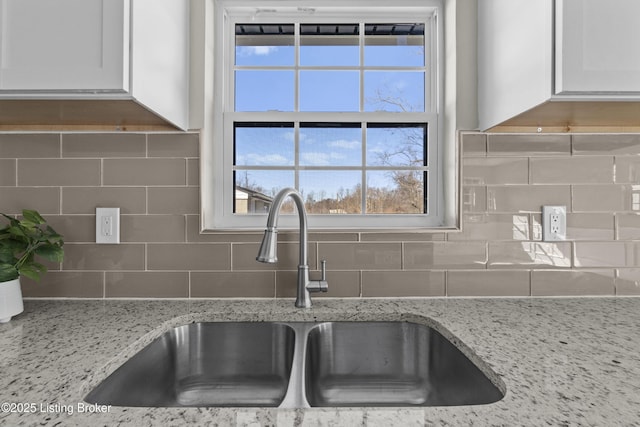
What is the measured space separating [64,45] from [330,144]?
0.88 m

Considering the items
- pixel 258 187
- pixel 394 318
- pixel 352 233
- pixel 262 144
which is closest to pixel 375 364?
pixel 394 318

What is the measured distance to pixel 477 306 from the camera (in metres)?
1.13

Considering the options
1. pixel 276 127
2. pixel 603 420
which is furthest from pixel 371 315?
pixel 276 127

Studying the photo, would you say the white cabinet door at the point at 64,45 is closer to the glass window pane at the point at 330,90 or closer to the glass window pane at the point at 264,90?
the glass window pane at the point at 264,90

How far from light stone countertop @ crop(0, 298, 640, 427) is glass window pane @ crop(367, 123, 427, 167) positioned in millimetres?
559

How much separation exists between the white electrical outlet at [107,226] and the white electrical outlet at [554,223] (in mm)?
1523

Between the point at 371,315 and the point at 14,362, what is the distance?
887 millimetres

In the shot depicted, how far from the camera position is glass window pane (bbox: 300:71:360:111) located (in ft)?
4.55

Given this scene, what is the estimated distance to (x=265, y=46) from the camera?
4.60 ft

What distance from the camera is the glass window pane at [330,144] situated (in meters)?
1.38

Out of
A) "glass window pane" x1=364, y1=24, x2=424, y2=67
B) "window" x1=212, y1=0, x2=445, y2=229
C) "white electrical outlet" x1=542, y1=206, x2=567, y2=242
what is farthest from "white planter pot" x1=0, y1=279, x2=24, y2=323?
"white electrical outlet" x1=542, y1=206, x2=567, y2=242

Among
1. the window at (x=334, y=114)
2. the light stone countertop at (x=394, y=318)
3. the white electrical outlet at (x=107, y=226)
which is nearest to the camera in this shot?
the light stone countertop at (x=394, y=318)

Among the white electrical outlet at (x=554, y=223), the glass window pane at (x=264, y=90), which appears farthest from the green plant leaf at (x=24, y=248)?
the white electrical outlet at (x=554, y=223)

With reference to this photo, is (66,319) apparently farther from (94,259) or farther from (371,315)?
(371,315)
